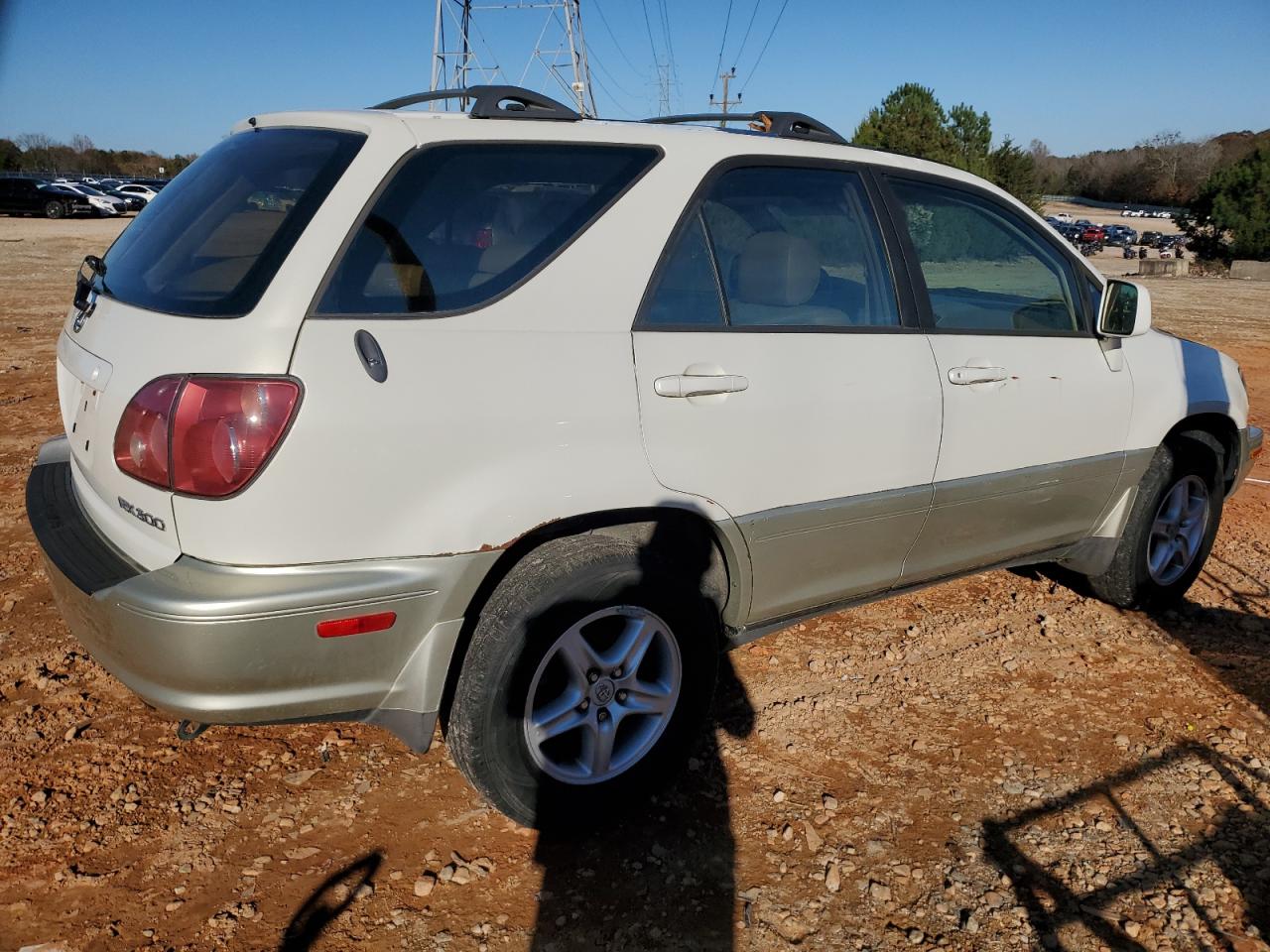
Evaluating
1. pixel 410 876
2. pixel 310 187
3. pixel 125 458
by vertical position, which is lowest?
pixel 410 876

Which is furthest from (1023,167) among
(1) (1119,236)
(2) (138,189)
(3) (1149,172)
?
(3) (1149,172)

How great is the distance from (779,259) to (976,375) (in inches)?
32.4

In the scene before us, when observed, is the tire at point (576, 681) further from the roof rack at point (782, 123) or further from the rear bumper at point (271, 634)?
the roof rack at point (782, 123)

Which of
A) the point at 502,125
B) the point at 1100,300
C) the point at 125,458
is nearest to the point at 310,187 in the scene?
the point at 502,125

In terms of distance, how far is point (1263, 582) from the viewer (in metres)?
4.82

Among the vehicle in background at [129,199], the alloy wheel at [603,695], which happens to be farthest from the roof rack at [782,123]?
the vehicle in background at [129,199]

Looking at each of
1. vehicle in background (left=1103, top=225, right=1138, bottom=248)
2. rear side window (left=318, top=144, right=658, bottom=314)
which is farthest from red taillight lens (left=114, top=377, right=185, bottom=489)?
vehicle in background (left=1103, top=225, right=1138, bottom=248)

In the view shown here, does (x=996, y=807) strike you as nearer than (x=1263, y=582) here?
Yes

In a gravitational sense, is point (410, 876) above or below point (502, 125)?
below

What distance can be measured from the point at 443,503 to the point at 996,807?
74.8 inches

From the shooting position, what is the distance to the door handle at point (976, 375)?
3252 mm

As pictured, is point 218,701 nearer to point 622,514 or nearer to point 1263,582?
point 622,514

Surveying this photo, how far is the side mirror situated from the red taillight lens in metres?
3.19

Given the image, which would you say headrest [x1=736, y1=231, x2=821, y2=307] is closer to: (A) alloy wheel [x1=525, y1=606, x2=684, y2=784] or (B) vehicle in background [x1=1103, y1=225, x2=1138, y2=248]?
(A) alloy wheel [x1=525, y1=606, x2=684, y2=784]
